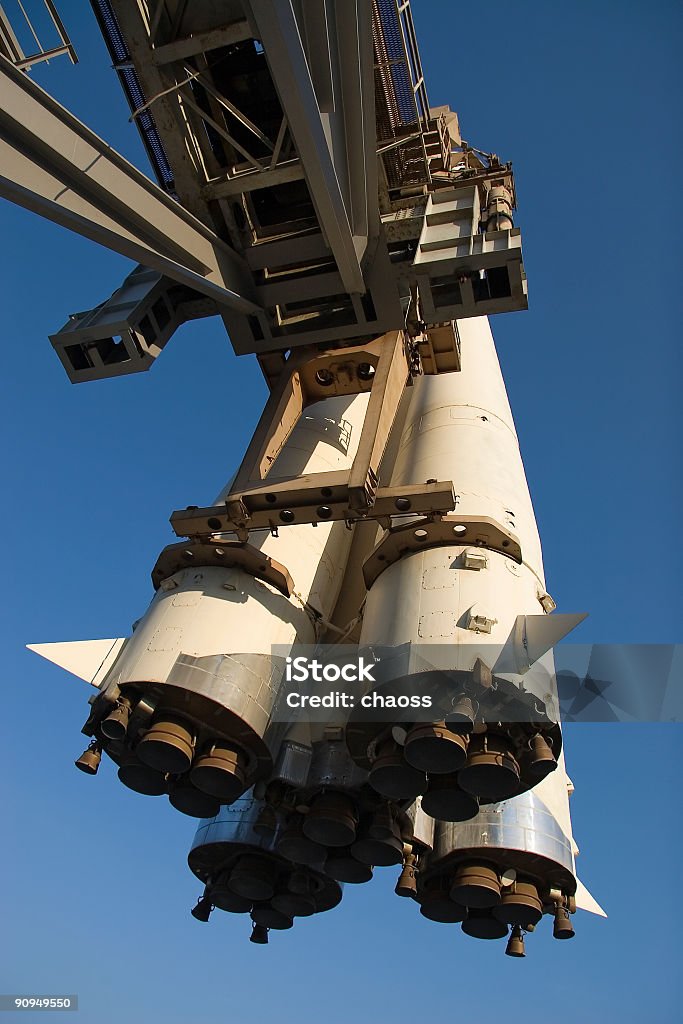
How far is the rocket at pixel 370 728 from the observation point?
263 inches

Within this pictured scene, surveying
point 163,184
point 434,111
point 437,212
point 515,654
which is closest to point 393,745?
point 515,654

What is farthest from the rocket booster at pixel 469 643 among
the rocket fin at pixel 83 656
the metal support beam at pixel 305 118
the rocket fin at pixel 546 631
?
the metal support beam at pixel 305 118

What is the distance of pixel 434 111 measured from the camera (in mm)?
16594

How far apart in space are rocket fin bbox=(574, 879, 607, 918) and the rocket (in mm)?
23

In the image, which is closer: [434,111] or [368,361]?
[368,361]

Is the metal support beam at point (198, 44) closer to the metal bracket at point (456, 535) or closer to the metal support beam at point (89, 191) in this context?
the metal support beam at point (89, 191)

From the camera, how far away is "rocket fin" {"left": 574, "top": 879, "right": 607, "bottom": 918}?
8.84 m

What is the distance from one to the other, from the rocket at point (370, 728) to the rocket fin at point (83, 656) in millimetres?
19

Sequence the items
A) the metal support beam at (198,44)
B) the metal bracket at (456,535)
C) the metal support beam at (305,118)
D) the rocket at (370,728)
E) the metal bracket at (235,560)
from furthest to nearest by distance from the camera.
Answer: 1. the metal bracket at (235,560)
2. the metal bracket at (456,535)
3. the metal support beam at (198,44)
4. the rocket at (370,728)
5. the metal support beam at (305,118)

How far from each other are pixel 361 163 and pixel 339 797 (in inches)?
245

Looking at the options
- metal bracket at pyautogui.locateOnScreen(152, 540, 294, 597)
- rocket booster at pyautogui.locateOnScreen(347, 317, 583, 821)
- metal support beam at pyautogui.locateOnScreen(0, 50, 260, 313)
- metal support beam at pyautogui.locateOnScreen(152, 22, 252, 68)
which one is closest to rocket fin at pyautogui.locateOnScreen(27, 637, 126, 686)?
metal bracket at pyautogui.locateOnScreen(152, 540, 294, 597)

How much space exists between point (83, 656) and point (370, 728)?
300 centimetres

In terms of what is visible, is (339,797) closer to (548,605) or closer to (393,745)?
(393,745)

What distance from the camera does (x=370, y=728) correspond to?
22.1 feet
